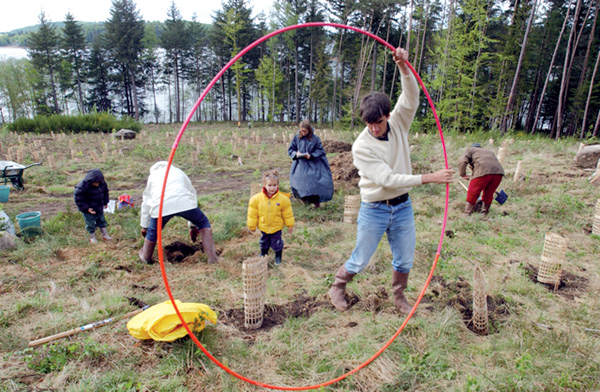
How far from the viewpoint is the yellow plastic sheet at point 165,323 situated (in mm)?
2666

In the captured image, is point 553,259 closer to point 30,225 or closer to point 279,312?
point 279,312

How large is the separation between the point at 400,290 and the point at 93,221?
459 centimetres

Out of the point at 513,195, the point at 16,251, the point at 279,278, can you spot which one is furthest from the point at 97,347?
the point at 513,195

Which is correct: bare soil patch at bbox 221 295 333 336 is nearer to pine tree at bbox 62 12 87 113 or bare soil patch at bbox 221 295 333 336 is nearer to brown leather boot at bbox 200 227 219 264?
brown leather boot at bbox 200 227 219 264

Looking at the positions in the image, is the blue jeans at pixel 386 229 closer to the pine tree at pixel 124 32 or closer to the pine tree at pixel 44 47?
the pine tree at pixel 124 32

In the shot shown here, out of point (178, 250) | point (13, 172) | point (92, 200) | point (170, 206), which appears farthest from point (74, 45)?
point (170, 206)

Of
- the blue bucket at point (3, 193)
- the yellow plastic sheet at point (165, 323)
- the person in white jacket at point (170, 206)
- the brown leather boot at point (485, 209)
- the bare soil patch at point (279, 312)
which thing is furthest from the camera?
the blue bucket at point (3, 193)

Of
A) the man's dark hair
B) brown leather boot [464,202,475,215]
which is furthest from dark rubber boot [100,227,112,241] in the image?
brown leather boot [464,202,475,215]

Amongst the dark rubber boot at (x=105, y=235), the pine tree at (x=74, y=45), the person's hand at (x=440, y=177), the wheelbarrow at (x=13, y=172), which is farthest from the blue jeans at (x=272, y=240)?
the pine tree at (x=74, y=45)

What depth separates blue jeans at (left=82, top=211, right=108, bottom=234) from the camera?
5088 millimetres

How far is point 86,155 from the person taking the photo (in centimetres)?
1423

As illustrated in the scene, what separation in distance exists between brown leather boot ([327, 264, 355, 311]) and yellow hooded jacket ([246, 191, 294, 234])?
113 centimetres

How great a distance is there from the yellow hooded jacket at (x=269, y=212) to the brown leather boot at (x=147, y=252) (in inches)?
50.0

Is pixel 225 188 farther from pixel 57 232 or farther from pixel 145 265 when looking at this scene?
pixel 145 265
